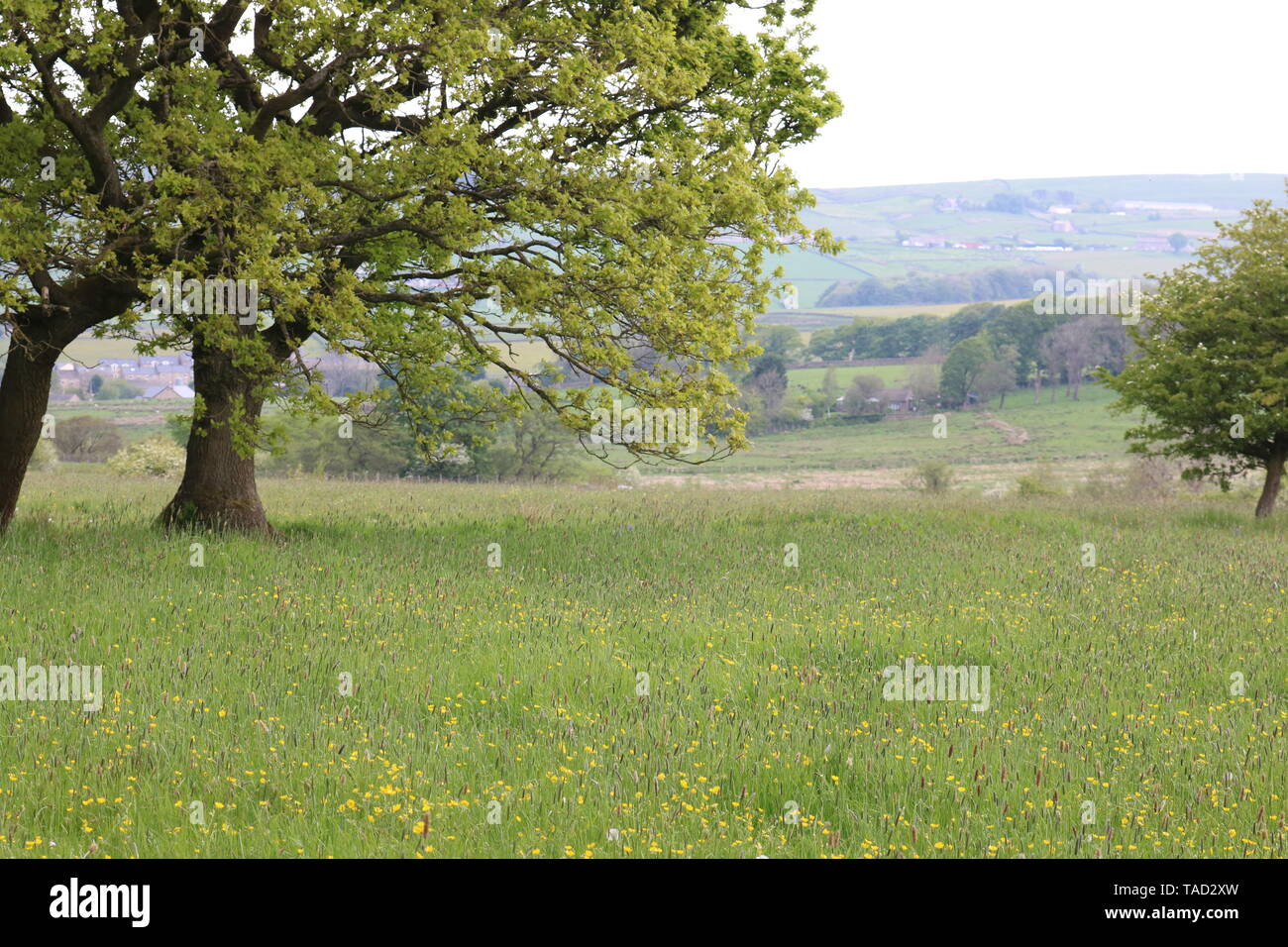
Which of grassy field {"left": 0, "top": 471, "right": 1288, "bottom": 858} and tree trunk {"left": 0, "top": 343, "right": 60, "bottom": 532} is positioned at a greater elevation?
tree trunk {"left": 0, "top": 343, "right": 60, "bottom": 532}

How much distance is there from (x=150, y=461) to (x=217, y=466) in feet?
97.2

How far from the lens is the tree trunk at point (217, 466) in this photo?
687 inches

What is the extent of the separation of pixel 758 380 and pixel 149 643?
114132 millimetres

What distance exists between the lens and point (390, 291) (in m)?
18.6

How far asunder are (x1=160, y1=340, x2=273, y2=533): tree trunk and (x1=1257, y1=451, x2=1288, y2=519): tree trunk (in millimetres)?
24194

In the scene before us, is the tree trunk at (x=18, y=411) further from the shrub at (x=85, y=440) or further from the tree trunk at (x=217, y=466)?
the shrub at (x=85, y=440)

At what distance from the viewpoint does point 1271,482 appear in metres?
28.6

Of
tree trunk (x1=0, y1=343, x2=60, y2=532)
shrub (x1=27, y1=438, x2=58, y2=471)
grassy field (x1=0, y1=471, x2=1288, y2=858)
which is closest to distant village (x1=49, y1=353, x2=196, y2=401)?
shrub (x1=27, y1=438, x2=58, y2=471)

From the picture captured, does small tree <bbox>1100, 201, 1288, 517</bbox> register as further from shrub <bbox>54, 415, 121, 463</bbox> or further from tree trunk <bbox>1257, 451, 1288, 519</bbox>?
shrub <bbox>54, 415, 121, 463</bbox>

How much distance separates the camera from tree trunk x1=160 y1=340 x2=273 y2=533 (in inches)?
687

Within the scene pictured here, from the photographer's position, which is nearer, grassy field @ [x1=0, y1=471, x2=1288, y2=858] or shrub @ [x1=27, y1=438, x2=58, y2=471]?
grassy field @ [x1=0, y1=471, x2=1288, y2=858]

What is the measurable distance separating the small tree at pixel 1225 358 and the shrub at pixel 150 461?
3597 centimetres

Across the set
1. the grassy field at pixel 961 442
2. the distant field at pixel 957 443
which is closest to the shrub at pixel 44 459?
the grassy field at pixel 961 442
